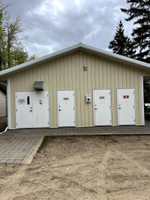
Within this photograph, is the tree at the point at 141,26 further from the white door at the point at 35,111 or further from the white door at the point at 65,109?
the white door at the point at 35,111

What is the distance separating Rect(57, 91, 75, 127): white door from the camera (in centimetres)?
800

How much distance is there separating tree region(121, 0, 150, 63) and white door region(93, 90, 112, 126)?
7.94m

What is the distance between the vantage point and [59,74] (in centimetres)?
804

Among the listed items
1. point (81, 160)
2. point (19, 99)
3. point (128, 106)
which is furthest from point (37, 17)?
point (81, 160)

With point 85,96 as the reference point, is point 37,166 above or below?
below

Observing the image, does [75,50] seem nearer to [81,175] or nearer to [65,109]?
[65,109]

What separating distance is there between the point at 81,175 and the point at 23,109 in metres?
5.93

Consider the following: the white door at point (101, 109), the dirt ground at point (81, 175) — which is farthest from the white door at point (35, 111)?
the dirt ground at point (81, 175)

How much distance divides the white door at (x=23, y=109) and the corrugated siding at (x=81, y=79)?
8.8 inches

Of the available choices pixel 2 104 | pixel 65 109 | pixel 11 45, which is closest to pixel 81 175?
pixel 65 109

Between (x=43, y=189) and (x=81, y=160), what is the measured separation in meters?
1.42

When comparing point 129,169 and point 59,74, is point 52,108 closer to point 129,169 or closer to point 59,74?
point 59,74

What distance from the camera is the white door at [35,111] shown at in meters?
7.99

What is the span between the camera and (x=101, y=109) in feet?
26.5
